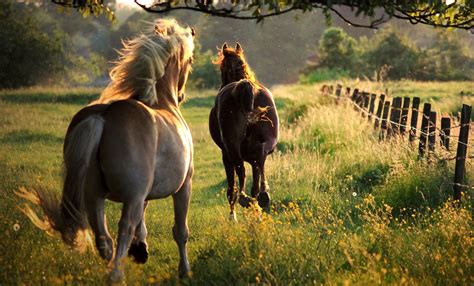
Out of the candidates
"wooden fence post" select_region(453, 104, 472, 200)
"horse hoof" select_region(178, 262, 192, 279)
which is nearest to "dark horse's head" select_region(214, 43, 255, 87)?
"wooden fence post" select_region(453, 104, 472, 200)

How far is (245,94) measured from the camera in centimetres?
927

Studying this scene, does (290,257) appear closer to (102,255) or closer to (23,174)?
(102,255)

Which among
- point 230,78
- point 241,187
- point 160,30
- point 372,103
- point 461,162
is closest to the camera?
point 160,30

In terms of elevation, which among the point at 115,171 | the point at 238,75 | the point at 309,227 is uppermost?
the point at 238,75

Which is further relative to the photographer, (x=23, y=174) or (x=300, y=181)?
(x=23, y=174)

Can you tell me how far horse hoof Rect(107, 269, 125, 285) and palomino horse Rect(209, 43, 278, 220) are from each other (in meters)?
3.48

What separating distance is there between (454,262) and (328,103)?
15167 millimetres

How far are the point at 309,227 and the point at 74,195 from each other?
3325 millimetres

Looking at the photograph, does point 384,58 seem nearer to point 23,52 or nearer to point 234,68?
point 23,52

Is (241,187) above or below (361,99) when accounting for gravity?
above

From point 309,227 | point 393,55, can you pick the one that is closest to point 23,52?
point 393,55

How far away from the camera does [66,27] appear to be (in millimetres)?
89875

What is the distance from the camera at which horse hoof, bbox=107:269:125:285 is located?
19.5 feet

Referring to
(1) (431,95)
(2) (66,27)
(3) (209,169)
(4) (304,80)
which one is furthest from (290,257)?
(2) (66,27)
